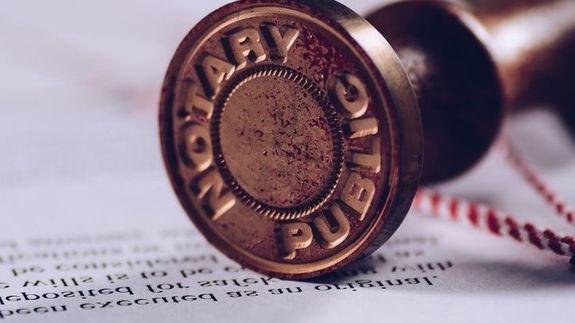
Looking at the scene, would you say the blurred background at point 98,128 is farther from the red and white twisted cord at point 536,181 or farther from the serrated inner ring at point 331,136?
the serrated inner ring at point 331,136

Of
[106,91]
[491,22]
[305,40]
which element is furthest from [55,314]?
[106,91]

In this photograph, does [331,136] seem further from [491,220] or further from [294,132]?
[491,220]

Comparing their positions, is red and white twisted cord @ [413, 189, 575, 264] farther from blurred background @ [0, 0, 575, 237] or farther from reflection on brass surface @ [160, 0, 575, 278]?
reflection on brass surface @ [160, 0, 575, 278]

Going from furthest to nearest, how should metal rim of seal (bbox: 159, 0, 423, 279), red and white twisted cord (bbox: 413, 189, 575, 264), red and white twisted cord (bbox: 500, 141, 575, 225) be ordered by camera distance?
red and white twisted cord (bbox: 500, 141, 575, 225) → red and white twisted cord (bbox: 413, 189, 575, 264) → metal rim of seal (bbox: 159, 0, 423, 279)

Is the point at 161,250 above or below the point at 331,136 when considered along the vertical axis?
below

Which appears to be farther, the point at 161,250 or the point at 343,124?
the point at 161,250

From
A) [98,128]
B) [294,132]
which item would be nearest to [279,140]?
[294,132]

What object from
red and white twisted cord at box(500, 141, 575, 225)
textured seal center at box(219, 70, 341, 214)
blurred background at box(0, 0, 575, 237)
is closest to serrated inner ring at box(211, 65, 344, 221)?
textured seal center at box(219, 70, 341, 214)
